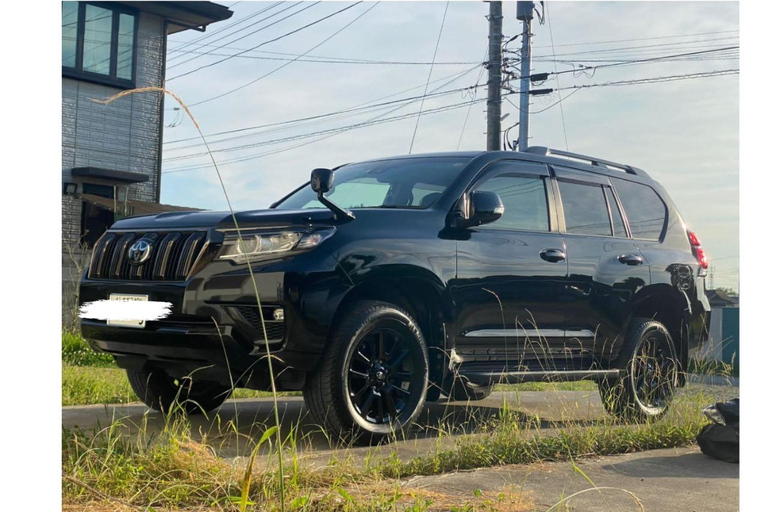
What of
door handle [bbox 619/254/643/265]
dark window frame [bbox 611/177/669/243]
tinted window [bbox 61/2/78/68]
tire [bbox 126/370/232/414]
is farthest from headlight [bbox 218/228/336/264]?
tinted window [bbox 61/2/78/68]

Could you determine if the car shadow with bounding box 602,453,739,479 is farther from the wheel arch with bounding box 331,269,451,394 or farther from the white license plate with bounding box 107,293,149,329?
A: the white license plate with bounding box 107,293,149,329

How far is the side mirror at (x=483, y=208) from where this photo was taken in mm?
5711

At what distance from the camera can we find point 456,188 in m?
6.00

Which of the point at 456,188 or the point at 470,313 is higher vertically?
the point at 456,188

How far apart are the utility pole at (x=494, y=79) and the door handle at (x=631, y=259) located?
993 centimetres

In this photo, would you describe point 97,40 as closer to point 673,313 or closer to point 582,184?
point 582,184

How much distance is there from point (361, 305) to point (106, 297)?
159 cm

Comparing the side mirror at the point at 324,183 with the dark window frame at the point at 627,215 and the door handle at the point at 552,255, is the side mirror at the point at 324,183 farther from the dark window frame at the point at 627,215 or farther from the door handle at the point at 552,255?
the dark window frame at the point at 627,215

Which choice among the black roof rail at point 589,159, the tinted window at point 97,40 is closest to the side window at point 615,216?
the black roof rail at point 589,159

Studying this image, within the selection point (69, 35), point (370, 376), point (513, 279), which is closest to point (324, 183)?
point (370, 376)

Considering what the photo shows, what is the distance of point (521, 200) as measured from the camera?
21.4 feet
